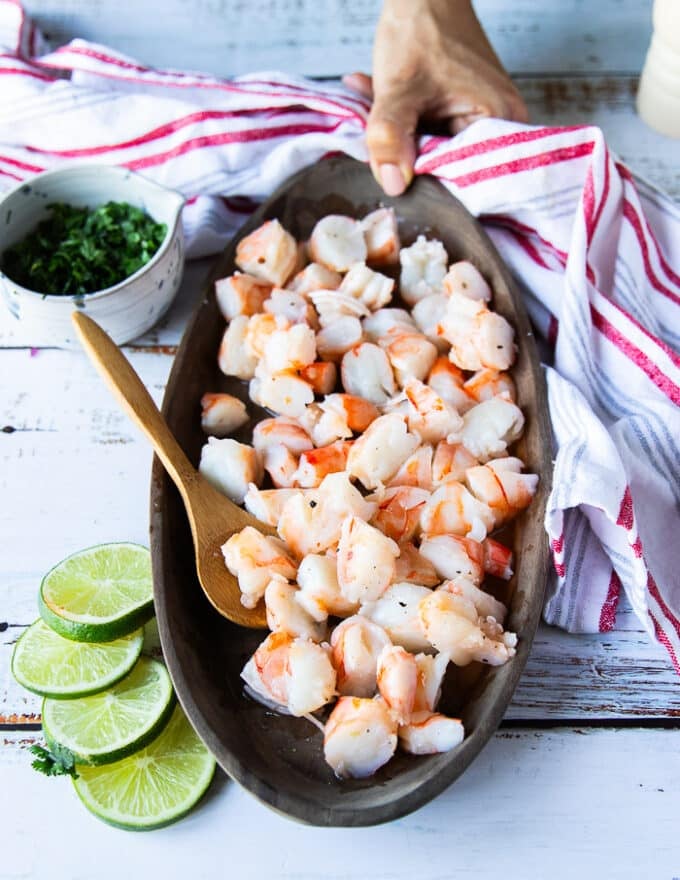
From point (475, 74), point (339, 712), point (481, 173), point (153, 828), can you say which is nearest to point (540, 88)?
point (475, 74)

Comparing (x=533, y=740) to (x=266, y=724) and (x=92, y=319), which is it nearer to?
(x=266, y=724)

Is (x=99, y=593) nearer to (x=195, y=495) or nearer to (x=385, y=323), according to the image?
(x=195, y=495)

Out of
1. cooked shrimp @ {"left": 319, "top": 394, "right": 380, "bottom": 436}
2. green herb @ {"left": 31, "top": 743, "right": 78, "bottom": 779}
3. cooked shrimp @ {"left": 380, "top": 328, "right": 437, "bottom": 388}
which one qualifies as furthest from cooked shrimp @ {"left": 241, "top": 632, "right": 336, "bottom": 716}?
cooked shrimp @ {"left": 380, "top": 328, "right": 437, "bottom": 388}

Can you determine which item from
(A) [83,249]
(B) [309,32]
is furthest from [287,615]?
(B) [309,32]

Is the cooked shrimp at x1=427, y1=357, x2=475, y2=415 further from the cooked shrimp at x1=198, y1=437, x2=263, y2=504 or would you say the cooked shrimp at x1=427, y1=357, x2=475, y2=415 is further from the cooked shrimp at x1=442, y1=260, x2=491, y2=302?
the cooked shrimp at x1=198, y1=437, x2=263, y2=504

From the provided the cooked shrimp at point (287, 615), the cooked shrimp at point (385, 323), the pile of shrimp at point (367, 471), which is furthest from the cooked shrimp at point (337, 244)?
the cooked shrimp at point (287, 615)

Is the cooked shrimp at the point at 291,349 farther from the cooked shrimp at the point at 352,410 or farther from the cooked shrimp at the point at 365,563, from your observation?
the cooked shrimp at the point at 365,563
